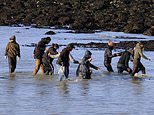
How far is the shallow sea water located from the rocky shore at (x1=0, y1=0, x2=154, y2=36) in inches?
1483

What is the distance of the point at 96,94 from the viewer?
69.4 ft

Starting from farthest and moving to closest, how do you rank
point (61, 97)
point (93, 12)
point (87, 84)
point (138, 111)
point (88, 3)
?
point (88, 3), point (93, 12), point (87, 84), point (61, 97), point (138, 111)

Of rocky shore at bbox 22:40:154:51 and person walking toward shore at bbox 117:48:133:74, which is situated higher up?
person walking toward shore at bbox 117:48:133:74

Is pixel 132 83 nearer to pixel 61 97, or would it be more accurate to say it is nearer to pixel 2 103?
pixel 61 97

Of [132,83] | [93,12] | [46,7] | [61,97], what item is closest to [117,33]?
[93,12]

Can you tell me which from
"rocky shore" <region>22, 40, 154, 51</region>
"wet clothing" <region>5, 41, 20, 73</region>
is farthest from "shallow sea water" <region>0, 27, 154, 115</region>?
"rocky shore" <region>22, 40, 154, 51</region>

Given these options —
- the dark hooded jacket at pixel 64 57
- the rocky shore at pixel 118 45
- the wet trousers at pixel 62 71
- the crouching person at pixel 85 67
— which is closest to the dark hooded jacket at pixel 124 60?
the crouching person at pixel 85 67

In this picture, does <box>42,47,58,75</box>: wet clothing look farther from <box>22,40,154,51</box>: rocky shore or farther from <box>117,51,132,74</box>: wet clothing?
<box>22,40,154,51</box>: rocky shore

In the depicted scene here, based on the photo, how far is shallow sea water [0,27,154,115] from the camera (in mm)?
17703

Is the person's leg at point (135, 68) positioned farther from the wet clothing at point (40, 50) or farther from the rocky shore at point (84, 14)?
the rocky shore at point (84, 14)

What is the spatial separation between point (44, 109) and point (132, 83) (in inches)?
298

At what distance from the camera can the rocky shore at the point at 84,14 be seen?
69681mm

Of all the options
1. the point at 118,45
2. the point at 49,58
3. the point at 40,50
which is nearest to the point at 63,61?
the point at 49,58

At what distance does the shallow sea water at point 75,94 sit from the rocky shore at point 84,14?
37.7 meters
